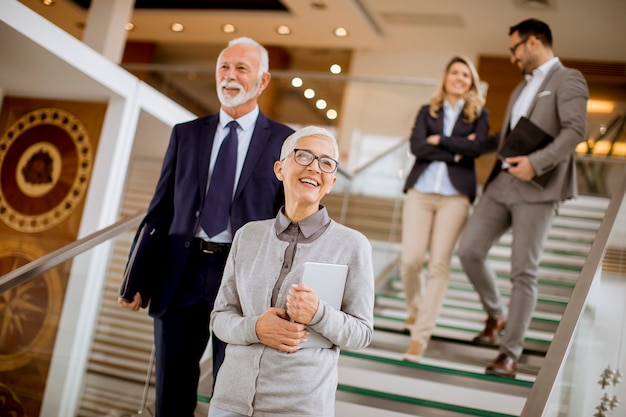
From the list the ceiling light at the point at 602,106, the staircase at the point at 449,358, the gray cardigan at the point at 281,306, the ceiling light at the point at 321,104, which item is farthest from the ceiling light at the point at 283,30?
the gray cardigan at the point at 281,306

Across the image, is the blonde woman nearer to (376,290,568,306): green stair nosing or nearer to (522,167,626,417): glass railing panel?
(522,167,626,417): glass railing panel

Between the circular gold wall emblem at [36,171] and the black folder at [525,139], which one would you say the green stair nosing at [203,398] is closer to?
the black folder at [525,139]

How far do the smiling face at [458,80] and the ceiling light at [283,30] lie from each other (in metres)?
7.33

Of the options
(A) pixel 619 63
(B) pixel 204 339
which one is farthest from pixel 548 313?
(A) pixel 619 63

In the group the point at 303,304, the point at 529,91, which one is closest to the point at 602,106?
the point at 529,91

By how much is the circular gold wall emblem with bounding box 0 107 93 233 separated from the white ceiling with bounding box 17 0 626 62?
3.52 m

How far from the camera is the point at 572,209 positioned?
7770 millimetres

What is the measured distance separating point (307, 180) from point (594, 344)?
5.70ft

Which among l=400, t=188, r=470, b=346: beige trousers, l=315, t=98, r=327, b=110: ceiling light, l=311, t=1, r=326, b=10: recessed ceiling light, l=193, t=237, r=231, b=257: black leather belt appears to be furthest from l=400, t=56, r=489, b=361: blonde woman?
l=311, t=1, r=326, b=10: recessed ceiling light

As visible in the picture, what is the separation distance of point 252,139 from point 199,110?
6.15 metres

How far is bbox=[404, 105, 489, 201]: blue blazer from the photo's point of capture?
171 inches

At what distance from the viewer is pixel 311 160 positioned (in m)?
2.18

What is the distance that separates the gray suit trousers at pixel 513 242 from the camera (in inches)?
153

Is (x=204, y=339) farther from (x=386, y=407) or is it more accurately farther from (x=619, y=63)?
(x=619, y=63)
